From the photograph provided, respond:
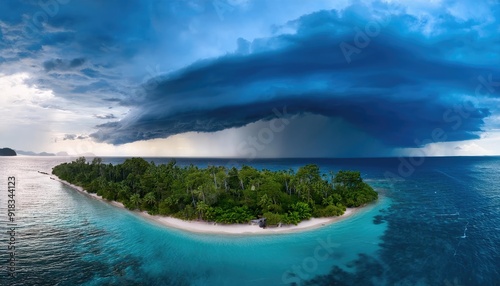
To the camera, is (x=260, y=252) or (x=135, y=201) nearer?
(x=260, y=252)

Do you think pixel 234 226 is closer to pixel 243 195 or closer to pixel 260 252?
pixel 260 252

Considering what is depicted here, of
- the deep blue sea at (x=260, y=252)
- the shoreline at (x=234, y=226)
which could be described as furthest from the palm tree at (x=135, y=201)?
the shoreline at (x=234, y=226)

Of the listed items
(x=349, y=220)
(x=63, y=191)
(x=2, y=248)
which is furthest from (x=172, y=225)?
(x=63, y=191)

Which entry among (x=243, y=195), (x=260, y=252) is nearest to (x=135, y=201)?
(x=243, y=195)

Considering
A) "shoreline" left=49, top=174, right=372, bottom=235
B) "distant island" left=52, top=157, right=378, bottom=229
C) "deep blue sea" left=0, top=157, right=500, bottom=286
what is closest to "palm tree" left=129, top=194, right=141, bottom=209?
"distant island" left=52, top=157, right=378, bottom=229

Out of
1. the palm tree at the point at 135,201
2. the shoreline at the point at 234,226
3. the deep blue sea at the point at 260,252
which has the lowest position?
the deep blue sea at the point at 260,252

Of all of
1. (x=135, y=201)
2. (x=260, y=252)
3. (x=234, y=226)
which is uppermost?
(x=135, y=201)

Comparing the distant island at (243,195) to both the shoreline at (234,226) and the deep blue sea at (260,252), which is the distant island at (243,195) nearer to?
the shoreline at (234,226)

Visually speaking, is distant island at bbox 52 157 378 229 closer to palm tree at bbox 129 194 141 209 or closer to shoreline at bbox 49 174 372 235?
palm tree at bbox 129 194 141 209
